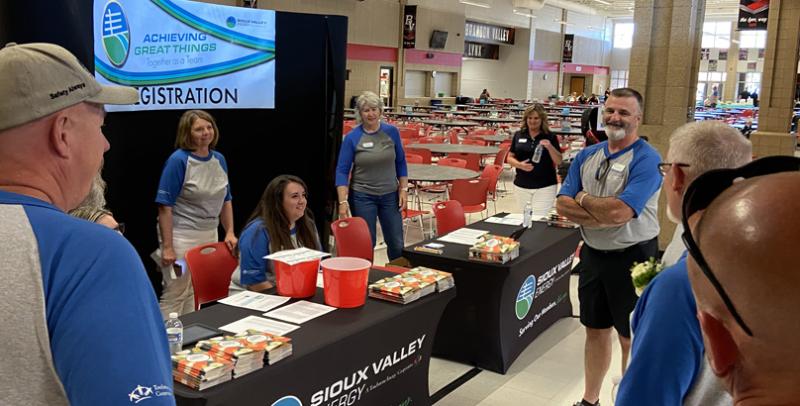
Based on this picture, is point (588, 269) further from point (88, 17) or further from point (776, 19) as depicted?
point (776, 19)

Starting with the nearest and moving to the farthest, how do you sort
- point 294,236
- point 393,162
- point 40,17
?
point 294,236 < point 40,17 < point 393,162

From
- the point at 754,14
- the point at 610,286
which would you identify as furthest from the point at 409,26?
the point at 610,286

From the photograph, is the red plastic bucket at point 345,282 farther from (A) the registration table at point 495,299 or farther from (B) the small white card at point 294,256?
(A) the registration table at point 495,299

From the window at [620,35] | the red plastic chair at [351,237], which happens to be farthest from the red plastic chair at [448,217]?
the window at [620,35]

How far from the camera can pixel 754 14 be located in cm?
1344

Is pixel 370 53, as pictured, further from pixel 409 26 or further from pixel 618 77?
pixel 618 77

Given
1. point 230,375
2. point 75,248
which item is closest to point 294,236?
point 230,375

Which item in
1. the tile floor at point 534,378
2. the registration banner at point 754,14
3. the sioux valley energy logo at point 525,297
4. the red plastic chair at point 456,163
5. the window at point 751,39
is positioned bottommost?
the tile floor at point 534,378

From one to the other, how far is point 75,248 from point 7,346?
161 millimetres

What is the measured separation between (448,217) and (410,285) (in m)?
2.14

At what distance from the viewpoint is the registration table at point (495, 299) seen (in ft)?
13.5

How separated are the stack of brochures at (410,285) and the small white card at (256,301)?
16.4 inches

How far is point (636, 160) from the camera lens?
3424mm

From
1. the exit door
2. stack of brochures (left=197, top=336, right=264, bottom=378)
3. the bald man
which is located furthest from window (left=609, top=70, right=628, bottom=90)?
the bald man
